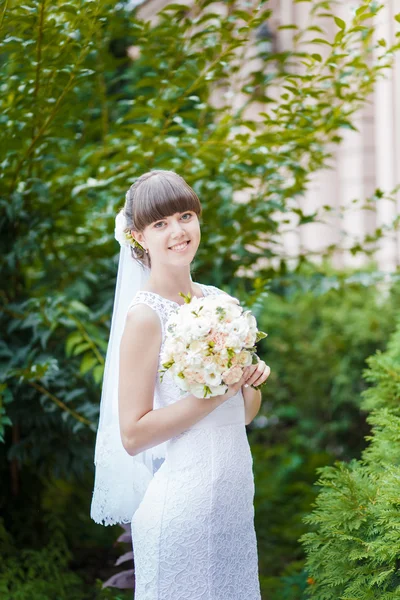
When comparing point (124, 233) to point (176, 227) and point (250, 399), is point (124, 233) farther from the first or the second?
point (250, 399)

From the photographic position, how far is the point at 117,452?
8.11 ft

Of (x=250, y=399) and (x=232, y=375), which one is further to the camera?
(x=250, y=399)

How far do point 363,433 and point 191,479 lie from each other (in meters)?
4.43

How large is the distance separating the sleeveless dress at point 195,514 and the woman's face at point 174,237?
0.14 metres

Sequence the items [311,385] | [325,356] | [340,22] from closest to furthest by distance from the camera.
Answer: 1. [340,22]
2. [325,356]
3. [311,385]

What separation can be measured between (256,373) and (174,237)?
19.8 inches

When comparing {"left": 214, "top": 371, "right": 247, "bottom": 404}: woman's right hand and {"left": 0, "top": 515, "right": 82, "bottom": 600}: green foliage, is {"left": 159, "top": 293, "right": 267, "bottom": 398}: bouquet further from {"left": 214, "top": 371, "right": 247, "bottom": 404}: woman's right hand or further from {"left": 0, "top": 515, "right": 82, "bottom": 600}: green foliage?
{"left": 0, "top": 515, "right": 82, "bottom": 600}: green foliage

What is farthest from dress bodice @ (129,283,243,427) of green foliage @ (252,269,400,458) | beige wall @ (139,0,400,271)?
beige wall @ (139,0,400,271)

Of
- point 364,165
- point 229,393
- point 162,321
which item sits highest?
point 364,165

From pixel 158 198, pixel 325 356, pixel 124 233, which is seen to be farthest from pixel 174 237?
pixel 325 356

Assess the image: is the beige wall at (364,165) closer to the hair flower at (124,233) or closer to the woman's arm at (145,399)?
the hair flower at (124,233)

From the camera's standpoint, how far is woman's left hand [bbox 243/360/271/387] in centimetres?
214

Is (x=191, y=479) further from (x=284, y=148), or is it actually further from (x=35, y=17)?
(x=284, y=148)

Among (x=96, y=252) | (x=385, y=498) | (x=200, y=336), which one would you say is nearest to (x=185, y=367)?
(x=200, y=336)
